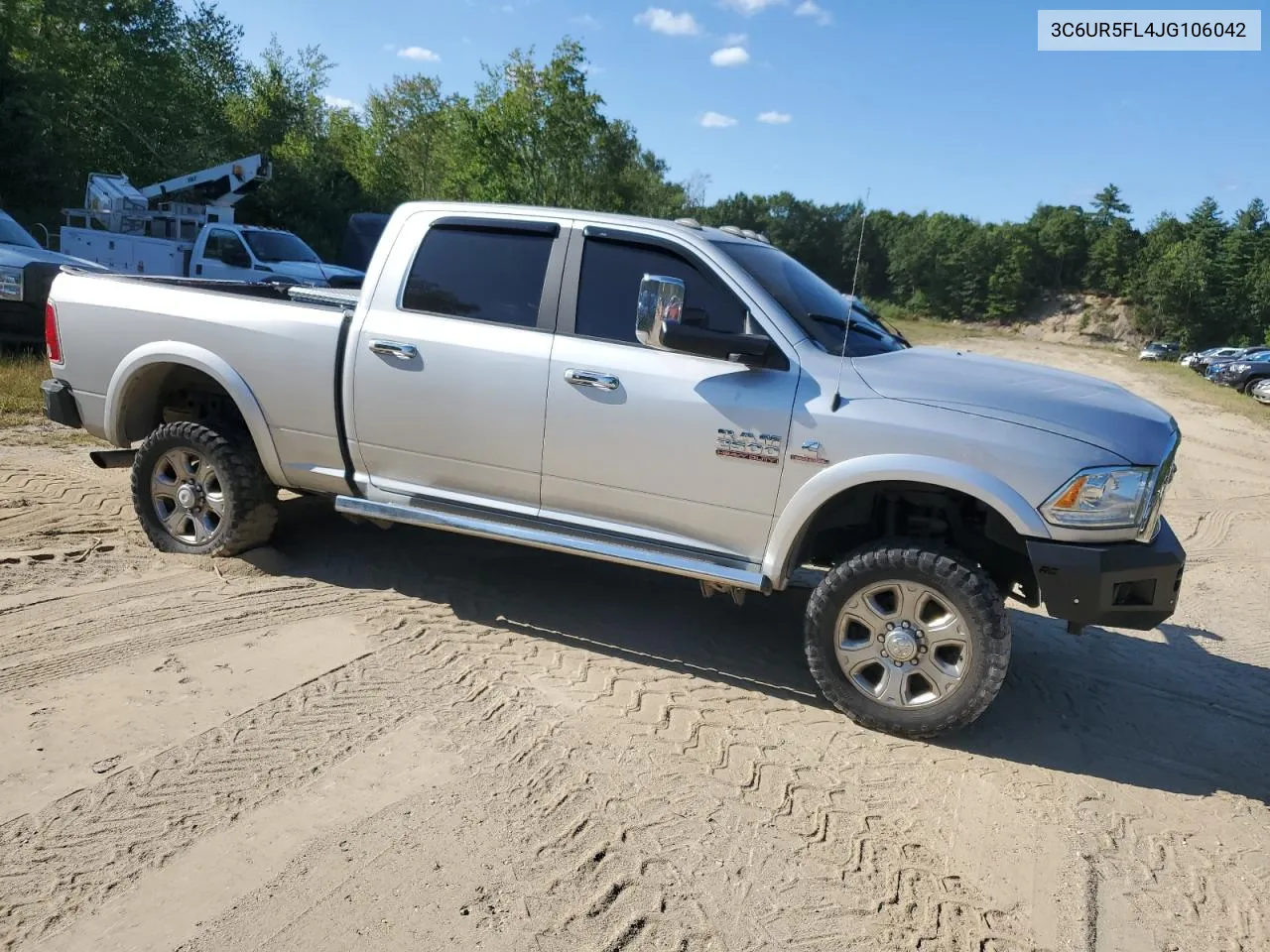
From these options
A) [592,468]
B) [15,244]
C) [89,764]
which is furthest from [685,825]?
[15,244]

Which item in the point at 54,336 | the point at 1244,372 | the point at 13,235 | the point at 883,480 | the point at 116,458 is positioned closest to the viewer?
the point at 883,480

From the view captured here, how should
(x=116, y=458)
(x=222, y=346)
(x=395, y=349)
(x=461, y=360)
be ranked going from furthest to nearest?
(x=116, y=458), (x=222, y=346), (x=395, y=349), (x=461, y=360)

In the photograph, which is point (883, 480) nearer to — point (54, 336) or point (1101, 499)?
point (1101, 499)

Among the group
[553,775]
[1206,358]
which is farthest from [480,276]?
[1206,358]

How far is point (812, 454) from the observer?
401 centimetres

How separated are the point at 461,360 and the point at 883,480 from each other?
2060 millimetres

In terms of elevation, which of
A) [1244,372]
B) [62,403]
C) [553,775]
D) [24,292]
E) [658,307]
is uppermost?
[658,307]

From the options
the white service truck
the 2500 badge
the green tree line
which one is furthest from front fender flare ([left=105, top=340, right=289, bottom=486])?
the green tree line

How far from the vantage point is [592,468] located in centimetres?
441

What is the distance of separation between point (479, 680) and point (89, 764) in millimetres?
1524

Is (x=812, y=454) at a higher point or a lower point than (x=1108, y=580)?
higher

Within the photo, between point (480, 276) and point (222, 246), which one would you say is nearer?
point (480, 276)

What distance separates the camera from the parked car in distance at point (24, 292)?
409 inches

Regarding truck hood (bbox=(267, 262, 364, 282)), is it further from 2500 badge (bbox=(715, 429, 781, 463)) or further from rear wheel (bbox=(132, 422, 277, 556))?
2500 badge (bbox=(715, 429, 781, 463))
